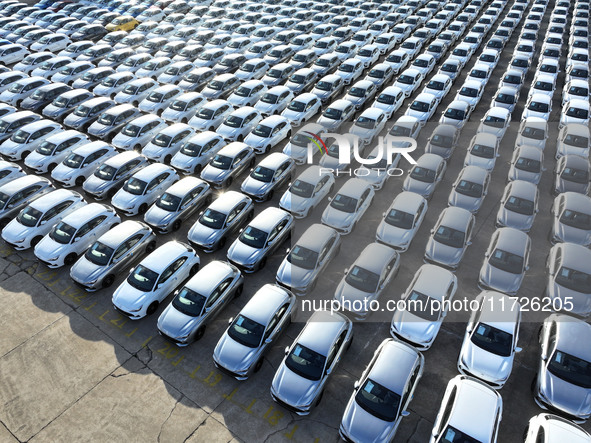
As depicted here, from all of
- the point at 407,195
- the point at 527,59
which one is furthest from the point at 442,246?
the point at 527,59

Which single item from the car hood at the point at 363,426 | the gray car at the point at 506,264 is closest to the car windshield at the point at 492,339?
the gray car at the point at 506,264

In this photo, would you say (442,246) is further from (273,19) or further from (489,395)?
(273,19)

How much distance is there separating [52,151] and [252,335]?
16.3 m

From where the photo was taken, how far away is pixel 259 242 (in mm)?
14750

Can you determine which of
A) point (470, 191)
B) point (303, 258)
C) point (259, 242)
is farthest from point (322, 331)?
point (470, 191)

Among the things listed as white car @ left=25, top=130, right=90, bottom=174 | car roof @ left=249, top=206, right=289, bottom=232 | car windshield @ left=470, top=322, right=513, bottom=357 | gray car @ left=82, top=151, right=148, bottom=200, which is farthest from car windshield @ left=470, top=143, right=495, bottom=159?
white car @ left=25, top=130, right=90, bottom=174

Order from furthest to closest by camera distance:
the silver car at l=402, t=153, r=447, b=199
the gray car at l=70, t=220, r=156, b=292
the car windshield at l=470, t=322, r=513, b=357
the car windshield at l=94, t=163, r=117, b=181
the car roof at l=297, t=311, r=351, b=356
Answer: the car windshield at l=94, t=163, r=117, b=181
the silver car at l=402, t=153, r=447, b=199
the gray car at l=70, t=220, r=156, b=292
the car windshield at l=470, t=322, r=513, b=357
the car roof at l=297, t=311, r=351, b=356

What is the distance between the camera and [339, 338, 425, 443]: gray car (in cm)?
970

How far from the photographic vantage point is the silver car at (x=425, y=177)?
17234 millimetres

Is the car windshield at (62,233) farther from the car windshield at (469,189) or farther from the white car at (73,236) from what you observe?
the car windshield at (469,189)

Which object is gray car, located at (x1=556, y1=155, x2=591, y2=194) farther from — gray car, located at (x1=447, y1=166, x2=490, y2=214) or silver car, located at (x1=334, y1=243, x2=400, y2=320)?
silver car, located at (x1=334, y1=243, x2=400, y2=320)

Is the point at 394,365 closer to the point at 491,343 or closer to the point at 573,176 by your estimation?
the point at 491,343

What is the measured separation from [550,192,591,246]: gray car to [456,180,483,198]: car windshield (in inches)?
125

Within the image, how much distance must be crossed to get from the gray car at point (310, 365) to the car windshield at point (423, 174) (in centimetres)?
885
